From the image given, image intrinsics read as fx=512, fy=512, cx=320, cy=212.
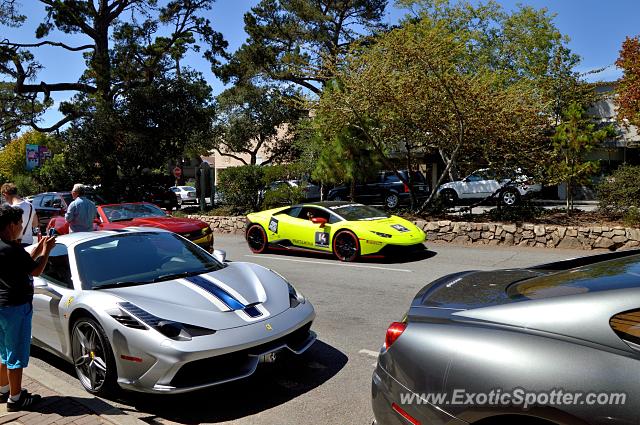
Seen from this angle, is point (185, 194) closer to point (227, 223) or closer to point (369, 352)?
point (227, 223)

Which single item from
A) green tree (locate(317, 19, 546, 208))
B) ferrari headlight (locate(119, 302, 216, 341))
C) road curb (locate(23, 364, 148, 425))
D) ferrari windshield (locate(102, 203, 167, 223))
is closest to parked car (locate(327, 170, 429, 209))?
green tree (locate(317, 19, 546, 208))

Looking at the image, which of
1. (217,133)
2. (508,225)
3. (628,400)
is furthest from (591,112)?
(628,400)

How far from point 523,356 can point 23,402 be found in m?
3.66

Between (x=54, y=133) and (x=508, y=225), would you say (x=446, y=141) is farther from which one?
(x=54, y=133)

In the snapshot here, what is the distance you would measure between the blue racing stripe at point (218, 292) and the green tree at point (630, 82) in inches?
589

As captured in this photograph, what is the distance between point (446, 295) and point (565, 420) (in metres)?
1.09

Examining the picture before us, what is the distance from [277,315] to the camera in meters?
4.35

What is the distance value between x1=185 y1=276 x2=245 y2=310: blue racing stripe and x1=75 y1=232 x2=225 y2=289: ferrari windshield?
10.1 inches

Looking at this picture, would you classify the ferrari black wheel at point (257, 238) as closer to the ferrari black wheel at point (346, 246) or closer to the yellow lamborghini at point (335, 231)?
the yellow lamborghini at point (335, 231)

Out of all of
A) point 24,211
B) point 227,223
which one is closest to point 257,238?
point 24,211

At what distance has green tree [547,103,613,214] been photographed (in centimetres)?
1291

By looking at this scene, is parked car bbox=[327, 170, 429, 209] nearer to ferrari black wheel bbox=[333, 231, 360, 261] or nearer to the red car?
ferrari black wheel bbox=[333, 231, 360, 261]

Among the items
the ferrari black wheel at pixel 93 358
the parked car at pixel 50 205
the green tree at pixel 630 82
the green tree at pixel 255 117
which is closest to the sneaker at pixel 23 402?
the ferrari black wheel at pixel 93 358

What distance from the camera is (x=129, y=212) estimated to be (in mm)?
11805
